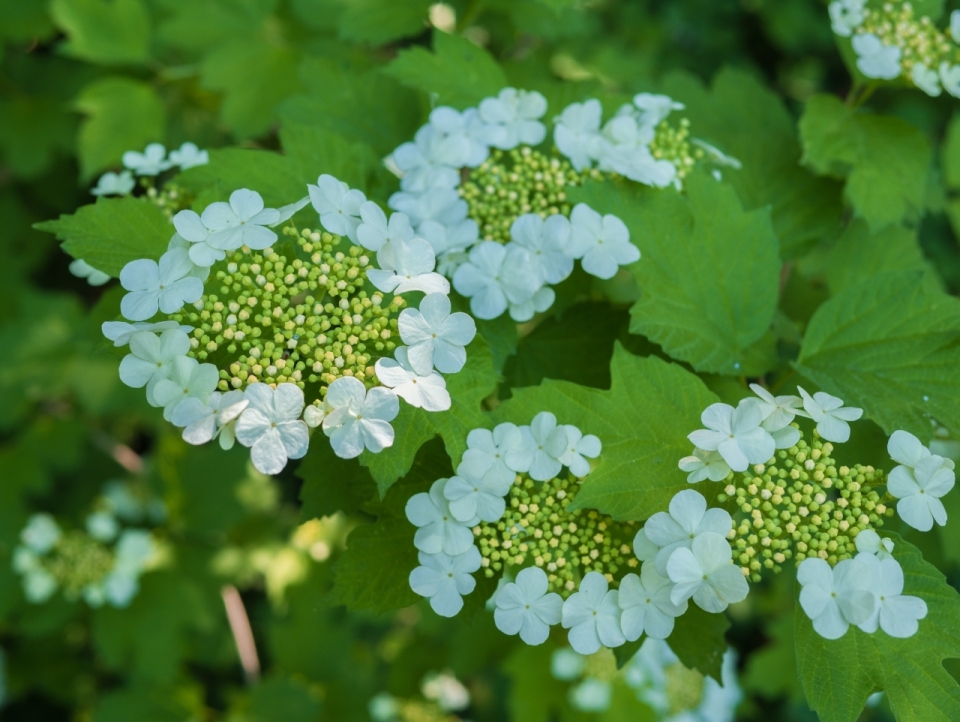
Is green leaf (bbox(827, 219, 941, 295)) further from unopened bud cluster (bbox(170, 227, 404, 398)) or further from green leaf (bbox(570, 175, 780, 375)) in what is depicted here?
unopened bud cluster (bbox(170, 227, 404, 398))

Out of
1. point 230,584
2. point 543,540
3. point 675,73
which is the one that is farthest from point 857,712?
point 230,584

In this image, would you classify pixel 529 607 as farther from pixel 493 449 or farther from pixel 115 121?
pixel 115 121

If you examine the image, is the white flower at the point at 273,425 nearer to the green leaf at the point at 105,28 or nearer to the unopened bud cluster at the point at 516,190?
the unopened bud cluster at the point at 516,190

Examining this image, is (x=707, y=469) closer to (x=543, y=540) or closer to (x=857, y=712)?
(x=543, y=540)

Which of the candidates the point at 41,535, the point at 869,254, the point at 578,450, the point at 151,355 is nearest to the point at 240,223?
the point at 151,355

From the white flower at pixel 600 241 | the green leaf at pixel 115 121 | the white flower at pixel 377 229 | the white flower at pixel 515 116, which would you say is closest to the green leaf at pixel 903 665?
the white flower at pixel 600 241

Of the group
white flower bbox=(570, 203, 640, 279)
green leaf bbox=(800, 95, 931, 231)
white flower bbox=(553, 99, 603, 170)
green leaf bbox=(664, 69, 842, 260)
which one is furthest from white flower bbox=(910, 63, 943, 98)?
white flower bbox=(570, 203, 640, 279)

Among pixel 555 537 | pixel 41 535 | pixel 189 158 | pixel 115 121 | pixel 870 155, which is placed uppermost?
pixel 870 155
